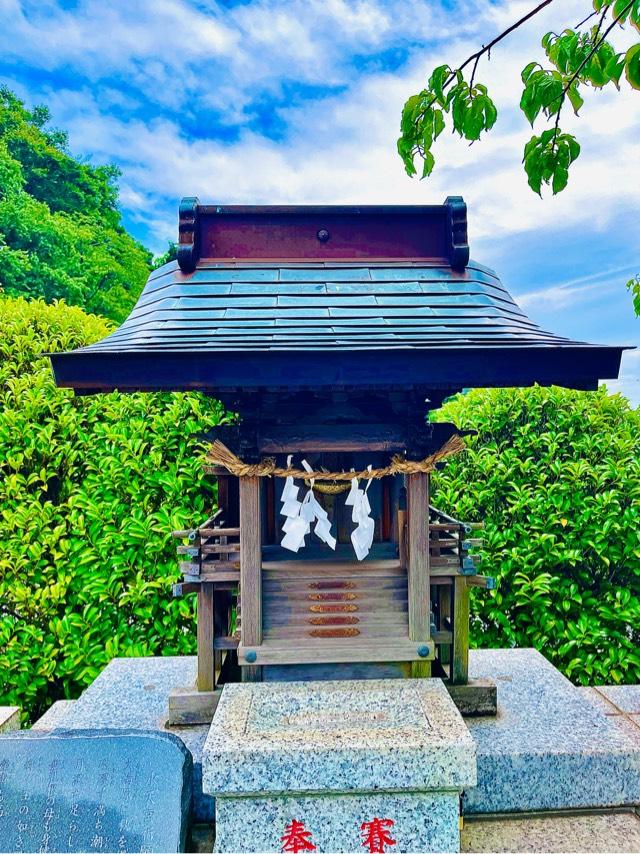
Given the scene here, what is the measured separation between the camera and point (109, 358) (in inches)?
106

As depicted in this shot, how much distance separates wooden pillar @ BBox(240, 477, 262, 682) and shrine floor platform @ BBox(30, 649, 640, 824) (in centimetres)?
74

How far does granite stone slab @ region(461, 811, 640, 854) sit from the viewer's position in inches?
112

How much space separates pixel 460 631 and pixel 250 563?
1494 mm

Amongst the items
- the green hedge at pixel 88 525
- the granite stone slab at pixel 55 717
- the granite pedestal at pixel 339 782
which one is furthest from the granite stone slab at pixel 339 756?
the green hedge at pixel 88 525

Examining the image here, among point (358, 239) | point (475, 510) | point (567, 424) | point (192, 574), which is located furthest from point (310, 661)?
Answer: point (567, 424)

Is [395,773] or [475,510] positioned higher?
[475,510]

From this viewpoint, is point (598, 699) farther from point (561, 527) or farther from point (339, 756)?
point (339, 756)

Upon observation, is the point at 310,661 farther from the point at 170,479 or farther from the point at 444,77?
the point at 444,77

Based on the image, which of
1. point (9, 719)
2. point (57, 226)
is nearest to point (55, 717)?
point (9, 719)

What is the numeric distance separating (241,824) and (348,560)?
1527 millimetres

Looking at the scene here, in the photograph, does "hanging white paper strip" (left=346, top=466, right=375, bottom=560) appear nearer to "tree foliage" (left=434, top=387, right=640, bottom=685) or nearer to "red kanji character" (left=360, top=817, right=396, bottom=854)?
"red kanji character" (left=360, top=817, right=396, bottom=854)

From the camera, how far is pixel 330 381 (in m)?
2.70

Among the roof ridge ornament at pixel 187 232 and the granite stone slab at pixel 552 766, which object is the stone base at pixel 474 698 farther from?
the roof ridge ornament at pixel 187 232

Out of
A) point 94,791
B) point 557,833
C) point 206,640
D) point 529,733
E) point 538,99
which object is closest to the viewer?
point 538,99
